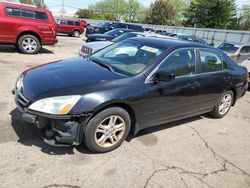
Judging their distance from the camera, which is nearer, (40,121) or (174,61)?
(40,121)

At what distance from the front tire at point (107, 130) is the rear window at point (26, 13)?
25.8ft

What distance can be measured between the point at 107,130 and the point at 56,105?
81 centimetres

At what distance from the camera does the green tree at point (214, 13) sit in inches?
1879

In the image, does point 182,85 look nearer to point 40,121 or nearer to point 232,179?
point 232,179

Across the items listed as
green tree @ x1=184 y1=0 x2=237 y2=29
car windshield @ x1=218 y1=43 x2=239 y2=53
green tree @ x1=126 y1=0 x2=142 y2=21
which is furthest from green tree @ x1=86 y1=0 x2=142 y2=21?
car windshield @ x1=218 y1=43 x2=239 y2=53

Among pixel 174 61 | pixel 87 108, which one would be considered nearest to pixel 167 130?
pixel 174 61

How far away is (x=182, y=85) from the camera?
4121 mm

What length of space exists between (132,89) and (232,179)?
5.99ft

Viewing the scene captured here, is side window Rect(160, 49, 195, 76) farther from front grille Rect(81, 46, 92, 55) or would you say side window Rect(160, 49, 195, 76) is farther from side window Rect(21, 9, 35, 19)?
side window Rect(21, 9, 35, 19)

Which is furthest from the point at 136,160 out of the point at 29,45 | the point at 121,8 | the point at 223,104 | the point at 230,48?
the point at 121,8

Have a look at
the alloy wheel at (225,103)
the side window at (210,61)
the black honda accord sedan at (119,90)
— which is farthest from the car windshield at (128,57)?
the alloy wheel at (225,103)

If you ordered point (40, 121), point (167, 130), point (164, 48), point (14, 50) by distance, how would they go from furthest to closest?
point (14, 50) < point (167, 130) < point (164, 48) < point (40, 121)

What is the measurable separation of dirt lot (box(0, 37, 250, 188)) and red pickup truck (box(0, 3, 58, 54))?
221 inches

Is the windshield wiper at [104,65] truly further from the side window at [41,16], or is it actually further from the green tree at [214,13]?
the green tree at [214,13]
